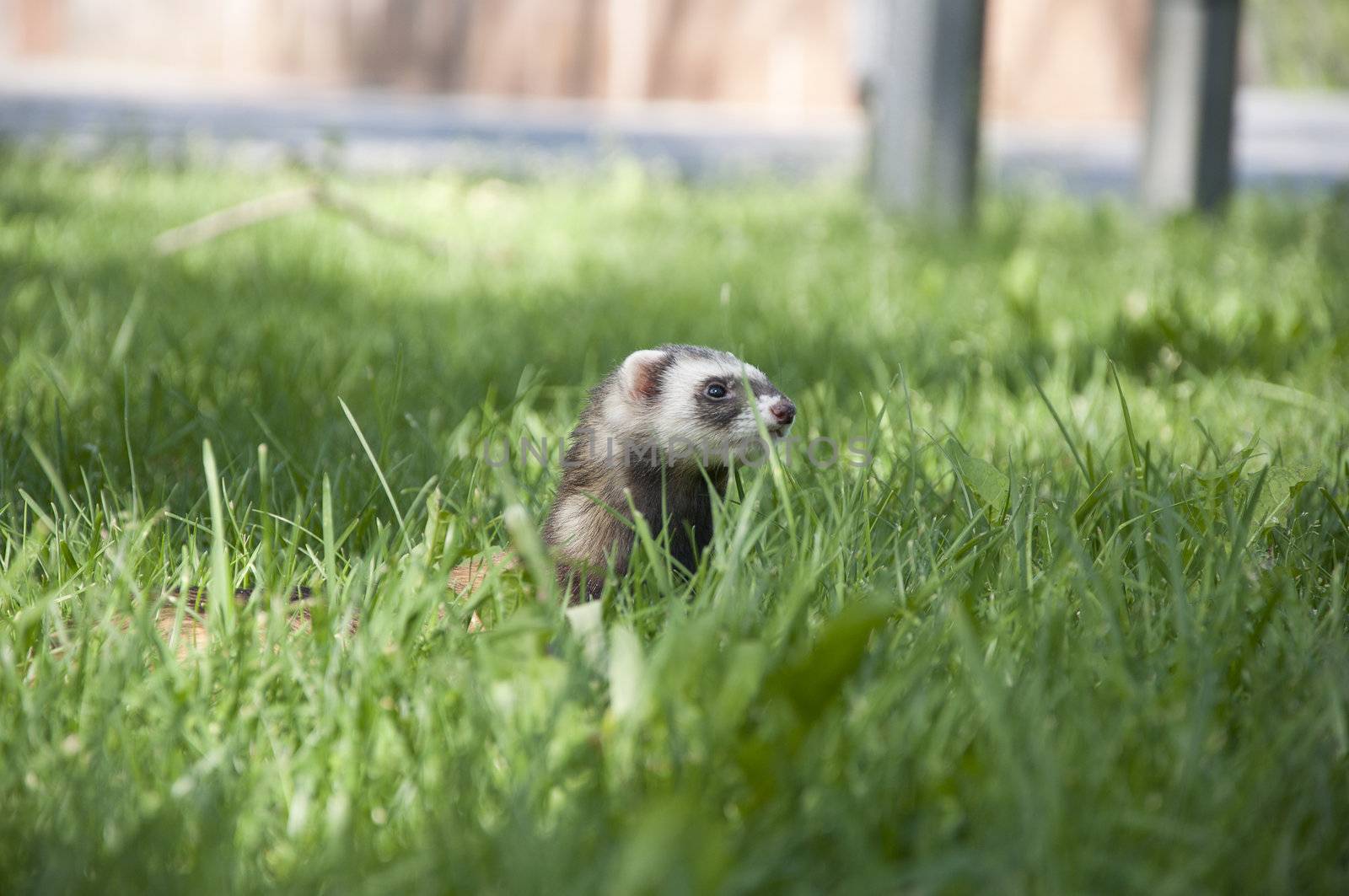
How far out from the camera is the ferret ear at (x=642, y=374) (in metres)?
2.75

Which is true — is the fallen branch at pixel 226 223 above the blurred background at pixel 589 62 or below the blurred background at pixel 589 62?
below

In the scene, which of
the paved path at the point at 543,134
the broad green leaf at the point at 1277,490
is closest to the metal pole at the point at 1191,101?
the paved path at the point at 543,134

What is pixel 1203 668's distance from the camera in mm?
1898

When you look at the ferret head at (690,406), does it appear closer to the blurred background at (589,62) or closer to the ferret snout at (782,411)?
the ferret snout at (782,411)

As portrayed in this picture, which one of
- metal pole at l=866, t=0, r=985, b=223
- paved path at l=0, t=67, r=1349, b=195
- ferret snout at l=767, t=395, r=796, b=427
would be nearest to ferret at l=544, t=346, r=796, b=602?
ferret snout at l=767, t=395, r=796, b=427

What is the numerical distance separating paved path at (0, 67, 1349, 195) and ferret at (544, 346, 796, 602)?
25.1 ft

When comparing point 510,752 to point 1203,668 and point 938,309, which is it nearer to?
point 1203,668

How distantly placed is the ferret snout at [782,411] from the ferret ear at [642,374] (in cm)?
25

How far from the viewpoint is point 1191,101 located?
330 inches

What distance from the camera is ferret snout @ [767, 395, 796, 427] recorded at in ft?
8.80

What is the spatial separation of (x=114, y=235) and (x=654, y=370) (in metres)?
4.45

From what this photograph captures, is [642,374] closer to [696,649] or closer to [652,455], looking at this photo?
[652,455]

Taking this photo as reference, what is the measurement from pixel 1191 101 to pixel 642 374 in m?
6.78

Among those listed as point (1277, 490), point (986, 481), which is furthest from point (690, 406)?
point (1277, 490)
